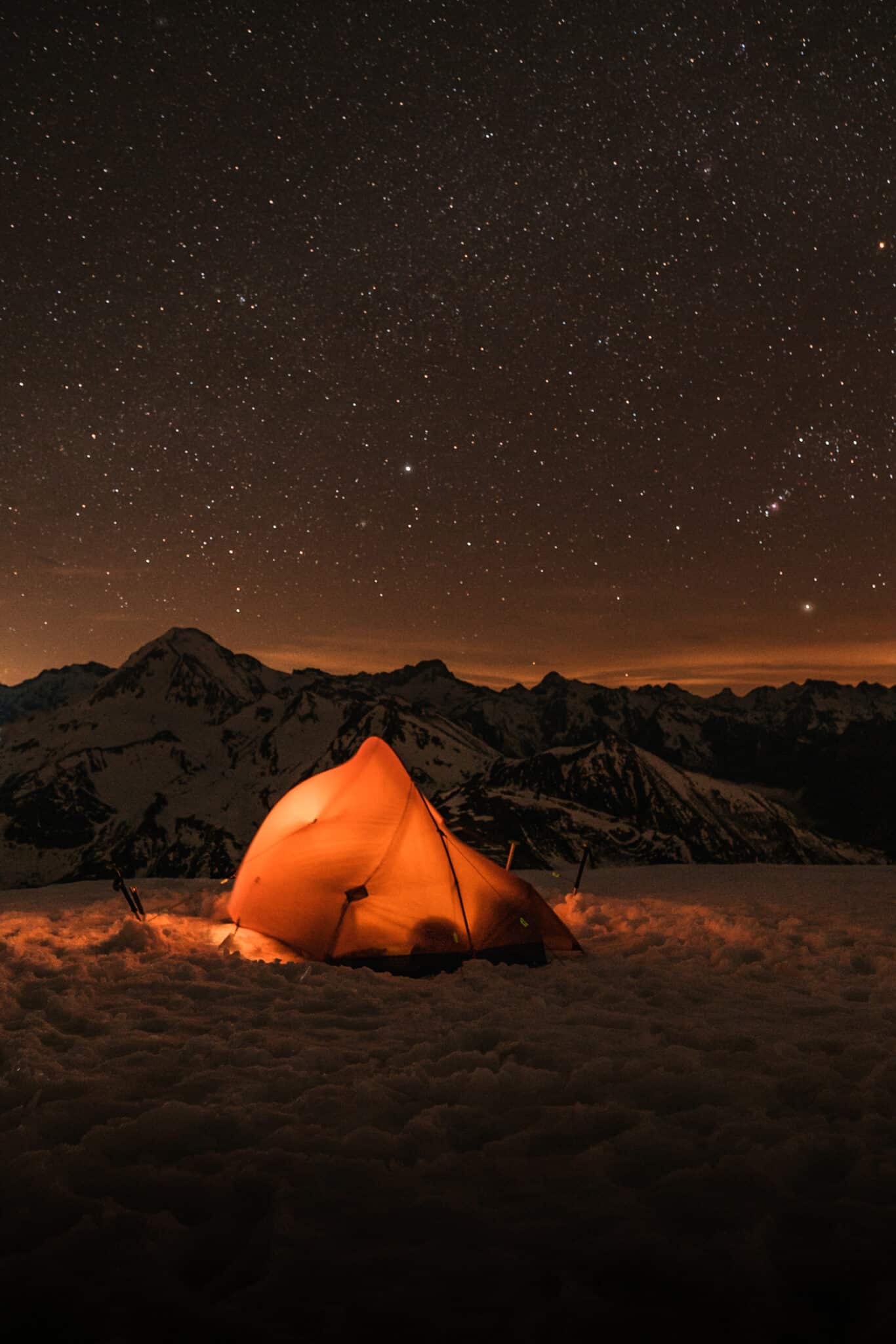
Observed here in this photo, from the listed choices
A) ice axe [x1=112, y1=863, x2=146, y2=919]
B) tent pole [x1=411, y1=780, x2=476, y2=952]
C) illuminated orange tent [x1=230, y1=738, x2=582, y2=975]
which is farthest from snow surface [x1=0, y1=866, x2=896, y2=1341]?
ice axe [x1=112, y1=863, x2=146, y2=919]

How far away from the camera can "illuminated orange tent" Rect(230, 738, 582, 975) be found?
907cm

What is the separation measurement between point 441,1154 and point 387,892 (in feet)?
16.6

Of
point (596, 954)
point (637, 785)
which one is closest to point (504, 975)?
point (596, 954)

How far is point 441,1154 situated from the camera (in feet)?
14.3

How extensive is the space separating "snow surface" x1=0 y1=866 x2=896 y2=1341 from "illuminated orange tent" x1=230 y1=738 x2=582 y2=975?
69 cm

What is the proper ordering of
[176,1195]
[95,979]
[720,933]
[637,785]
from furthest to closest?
1. [637,785]
2. [720,933]
3. [95,979]
4. [176,1195]

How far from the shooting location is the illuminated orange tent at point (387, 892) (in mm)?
9070

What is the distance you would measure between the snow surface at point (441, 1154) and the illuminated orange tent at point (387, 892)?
69cm

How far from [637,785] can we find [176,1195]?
193515mm

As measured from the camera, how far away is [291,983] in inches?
317

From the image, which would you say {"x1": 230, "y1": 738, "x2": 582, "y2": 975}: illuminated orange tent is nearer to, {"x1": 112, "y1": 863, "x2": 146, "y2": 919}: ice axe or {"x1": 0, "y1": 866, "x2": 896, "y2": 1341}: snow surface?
{"x1": 0, "y1": 866, "x2": 896, "y2": 1341}: snow surface

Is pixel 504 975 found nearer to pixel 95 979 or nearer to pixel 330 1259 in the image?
pixel 95 979

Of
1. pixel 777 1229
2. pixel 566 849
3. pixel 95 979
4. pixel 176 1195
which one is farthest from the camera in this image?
pixel 566 849

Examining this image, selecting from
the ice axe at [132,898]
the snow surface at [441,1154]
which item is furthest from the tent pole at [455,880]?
the ice axe at [132,898]
